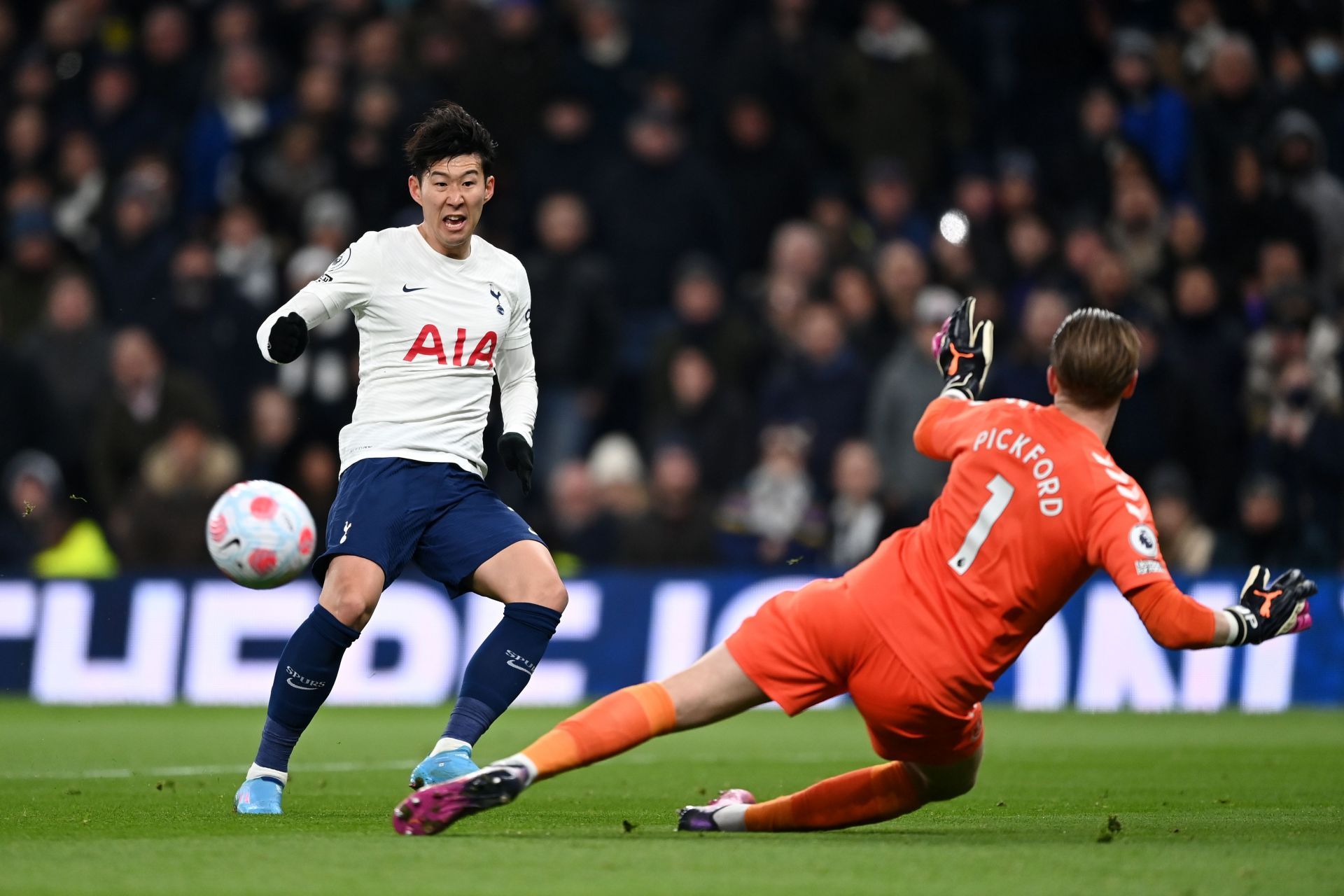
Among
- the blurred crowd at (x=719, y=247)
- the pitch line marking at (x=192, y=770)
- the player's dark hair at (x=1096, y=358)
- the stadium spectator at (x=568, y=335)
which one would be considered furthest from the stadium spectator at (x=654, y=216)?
the player's dark hair at (x=1096, y=358)

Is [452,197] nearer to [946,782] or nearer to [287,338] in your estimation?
[287,338]

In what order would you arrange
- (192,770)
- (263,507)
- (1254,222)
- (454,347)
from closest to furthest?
1. (454,347)
2. (263,507)
3. (192,770)
4. (1254,222)

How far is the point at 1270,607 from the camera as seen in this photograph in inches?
210

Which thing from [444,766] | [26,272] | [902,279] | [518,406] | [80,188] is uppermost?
[80,188]

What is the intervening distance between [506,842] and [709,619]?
7.41 meters

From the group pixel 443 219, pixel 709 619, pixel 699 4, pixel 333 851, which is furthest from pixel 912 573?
pixel 699 4

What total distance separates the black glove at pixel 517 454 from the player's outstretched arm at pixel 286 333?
2.62 ft

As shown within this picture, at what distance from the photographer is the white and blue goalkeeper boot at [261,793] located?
6543 millimetres

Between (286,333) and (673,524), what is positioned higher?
(286,333)

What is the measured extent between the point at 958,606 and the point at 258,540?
278 cm

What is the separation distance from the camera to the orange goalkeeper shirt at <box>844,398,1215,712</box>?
5371mm

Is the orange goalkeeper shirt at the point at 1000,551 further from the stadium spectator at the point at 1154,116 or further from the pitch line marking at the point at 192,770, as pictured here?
the stadium spectator at the point at 1154,116

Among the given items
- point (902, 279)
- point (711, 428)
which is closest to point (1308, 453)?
point (902, 279)

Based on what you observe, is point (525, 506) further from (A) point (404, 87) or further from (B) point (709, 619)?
(A) point (404, 87)
